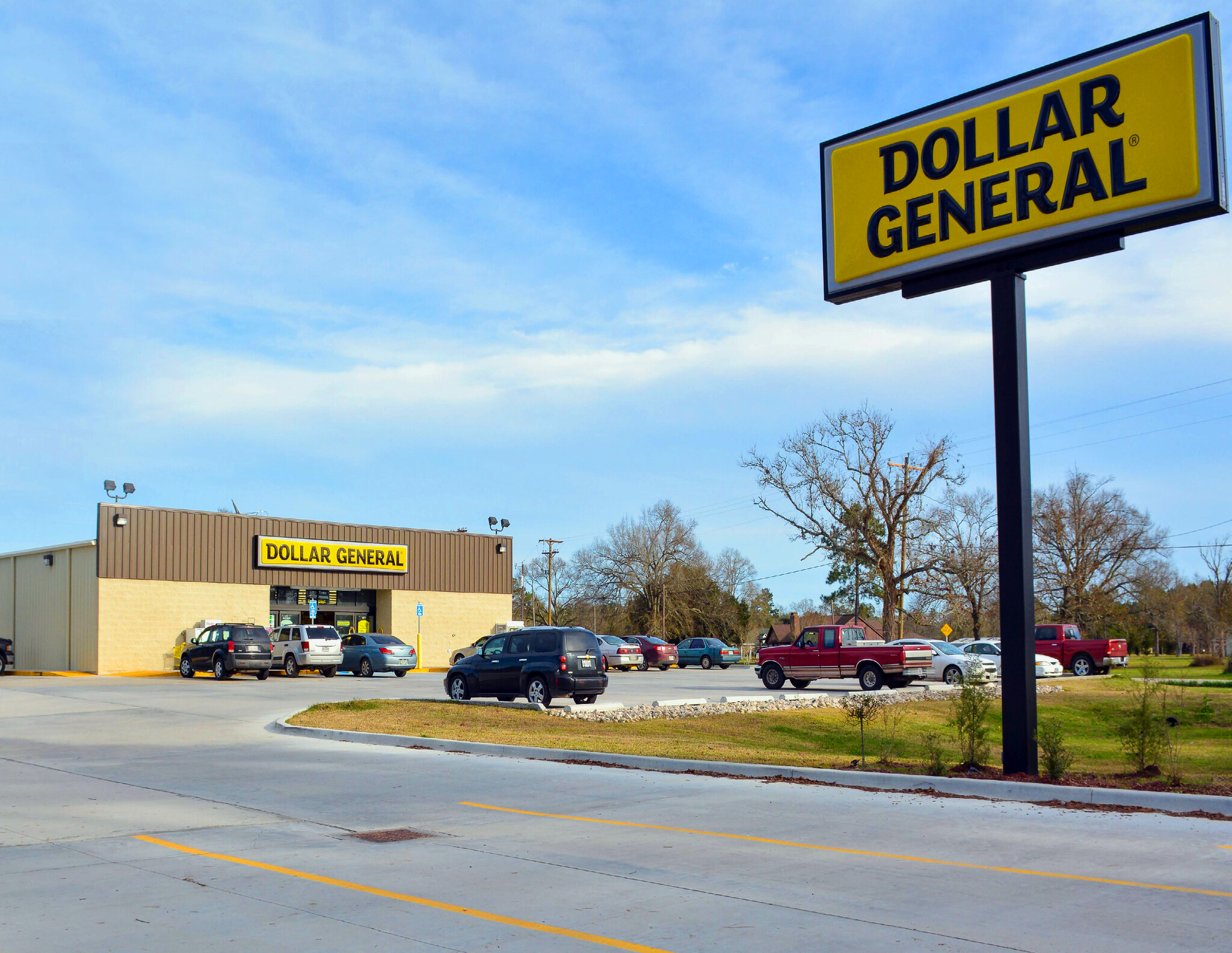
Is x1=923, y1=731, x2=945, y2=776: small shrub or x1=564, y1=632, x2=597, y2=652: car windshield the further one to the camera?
x1=564, y1=632, x2=597, y2=652: car windshield

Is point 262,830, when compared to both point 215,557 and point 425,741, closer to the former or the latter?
point 425,741

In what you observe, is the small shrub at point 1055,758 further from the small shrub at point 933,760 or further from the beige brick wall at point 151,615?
the beige brick wall at point 151,615

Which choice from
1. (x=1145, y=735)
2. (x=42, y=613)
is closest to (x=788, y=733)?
(x=1145, y=735)

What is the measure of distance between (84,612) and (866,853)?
1516 inches

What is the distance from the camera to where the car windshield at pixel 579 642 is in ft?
74.1

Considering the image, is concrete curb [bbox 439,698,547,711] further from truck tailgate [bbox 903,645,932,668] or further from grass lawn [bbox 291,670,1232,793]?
truck tailgate [bbox 903,645,932,668]

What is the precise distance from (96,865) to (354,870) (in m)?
2.01

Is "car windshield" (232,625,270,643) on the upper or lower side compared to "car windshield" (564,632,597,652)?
lower

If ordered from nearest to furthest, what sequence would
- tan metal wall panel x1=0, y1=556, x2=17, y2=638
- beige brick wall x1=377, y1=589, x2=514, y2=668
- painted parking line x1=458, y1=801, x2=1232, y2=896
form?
painted parking line x1=458, y1=801, x2=1232, y2=896 < tan metal wall panel x1=0, y1=556, x2=17, y2=638 < beige brick wall x1=377, y1=589, x2=514, y2=668

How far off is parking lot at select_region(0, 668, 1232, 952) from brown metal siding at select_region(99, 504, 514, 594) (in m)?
28.2

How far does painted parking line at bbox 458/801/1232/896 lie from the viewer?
714 centimetres

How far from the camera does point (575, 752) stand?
48.7 ft

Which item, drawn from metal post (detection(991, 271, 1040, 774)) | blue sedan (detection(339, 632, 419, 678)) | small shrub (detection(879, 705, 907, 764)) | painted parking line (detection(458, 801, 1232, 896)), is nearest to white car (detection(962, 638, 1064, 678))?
small shrub (detection(879, 705, 907, 764))

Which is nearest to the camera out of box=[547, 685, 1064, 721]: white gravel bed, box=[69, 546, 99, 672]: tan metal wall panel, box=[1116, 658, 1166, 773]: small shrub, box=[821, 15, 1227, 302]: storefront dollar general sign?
box=[821, 15, 1227, 302]: storefront dollar general sign
